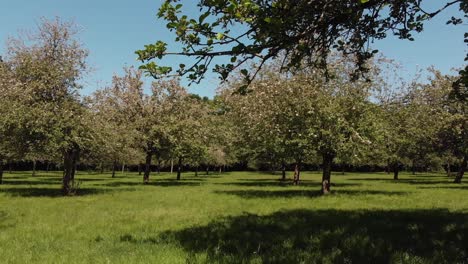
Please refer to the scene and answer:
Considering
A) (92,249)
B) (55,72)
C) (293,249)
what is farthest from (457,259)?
(55,72)

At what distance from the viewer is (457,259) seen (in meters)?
10.4

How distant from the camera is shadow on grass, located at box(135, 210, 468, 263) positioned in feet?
35.4

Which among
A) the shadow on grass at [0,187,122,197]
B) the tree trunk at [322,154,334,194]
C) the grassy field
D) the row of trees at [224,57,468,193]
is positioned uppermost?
the row of trees at [224,57,468,193]

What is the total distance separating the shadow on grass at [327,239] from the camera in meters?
10.8

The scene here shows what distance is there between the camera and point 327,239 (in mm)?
13078

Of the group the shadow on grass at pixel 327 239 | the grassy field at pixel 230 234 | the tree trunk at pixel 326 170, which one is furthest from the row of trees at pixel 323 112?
the shadow on grass at pixel 327 239

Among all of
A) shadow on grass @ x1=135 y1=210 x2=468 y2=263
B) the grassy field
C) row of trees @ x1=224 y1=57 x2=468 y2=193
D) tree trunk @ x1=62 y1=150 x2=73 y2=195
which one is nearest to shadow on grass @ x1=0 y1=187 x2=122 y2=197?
tree trunk @ x1=62 y1=150 x2=73 y2=195

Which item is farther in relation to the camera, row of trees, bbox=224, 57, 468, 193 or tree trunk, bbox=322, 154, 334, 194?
tree trunk, bbox=322, 154, 334, 194

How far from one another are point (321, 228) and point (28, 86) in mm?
22425

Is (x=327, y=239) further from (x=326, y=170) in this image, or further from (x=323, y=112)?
(x=326, y=170)

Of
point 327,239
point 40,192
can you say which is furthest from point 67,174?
point 327,239

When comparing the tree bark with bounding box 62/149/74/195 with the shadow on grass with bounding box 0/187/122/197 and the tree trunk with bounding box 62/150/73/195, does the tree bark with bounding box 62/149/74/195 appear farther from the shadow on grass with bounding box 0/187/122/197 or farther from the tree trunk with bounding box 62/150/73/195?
the shadow on grass with bounding box 0/187/122/197

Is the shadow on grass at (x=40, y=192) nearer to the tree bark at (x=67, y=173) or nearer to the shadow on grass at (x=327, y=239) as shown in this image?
the tree bark at (x=67, y=173)

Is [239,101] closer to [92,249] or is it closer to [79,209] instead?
[79,209]
